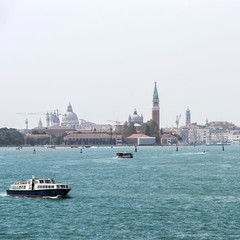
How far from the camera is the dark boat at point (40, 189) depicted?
59031 millimetres

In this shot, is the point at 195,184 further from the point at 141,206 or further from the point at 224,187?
the point at 141,206

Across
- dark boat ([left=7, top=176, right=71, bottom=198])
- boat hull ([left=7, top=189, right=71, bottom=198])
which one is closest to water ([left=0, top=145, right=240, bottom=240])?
boat hull ([left=7, top=189, right=71, bottom=198])

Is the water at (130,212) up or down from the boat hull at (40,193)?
down

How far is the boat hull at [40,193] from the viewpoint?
58938mm

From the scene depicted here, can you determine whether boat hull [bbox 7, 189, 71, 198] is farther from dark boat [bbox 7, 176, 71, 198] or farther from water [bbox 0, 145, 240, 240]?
water [bbox 0, 145, 240, 240]

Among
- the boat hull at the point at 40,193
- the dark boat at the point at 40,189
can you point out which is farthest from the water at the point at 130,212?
the dark boat at the point at 40,189

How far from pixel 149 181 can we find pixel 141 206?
24846 millimetres

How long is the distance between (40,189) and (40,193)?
1.24ft

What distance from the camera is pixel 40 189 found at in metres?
60.1

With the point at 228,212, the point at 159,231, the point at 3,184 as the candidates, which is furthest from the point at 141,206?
the point at 3,184

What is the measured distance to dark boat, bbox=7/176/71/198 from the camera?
59.0m

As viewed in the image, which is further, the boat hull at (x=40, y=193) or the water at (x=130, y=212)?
the boat hull at (x=40, y=193)

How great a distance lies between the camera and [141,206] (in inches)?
2095

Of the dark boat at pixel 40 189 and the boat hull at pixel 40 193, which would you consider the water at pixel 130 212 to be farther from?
the dark boat at pixel 40 189
